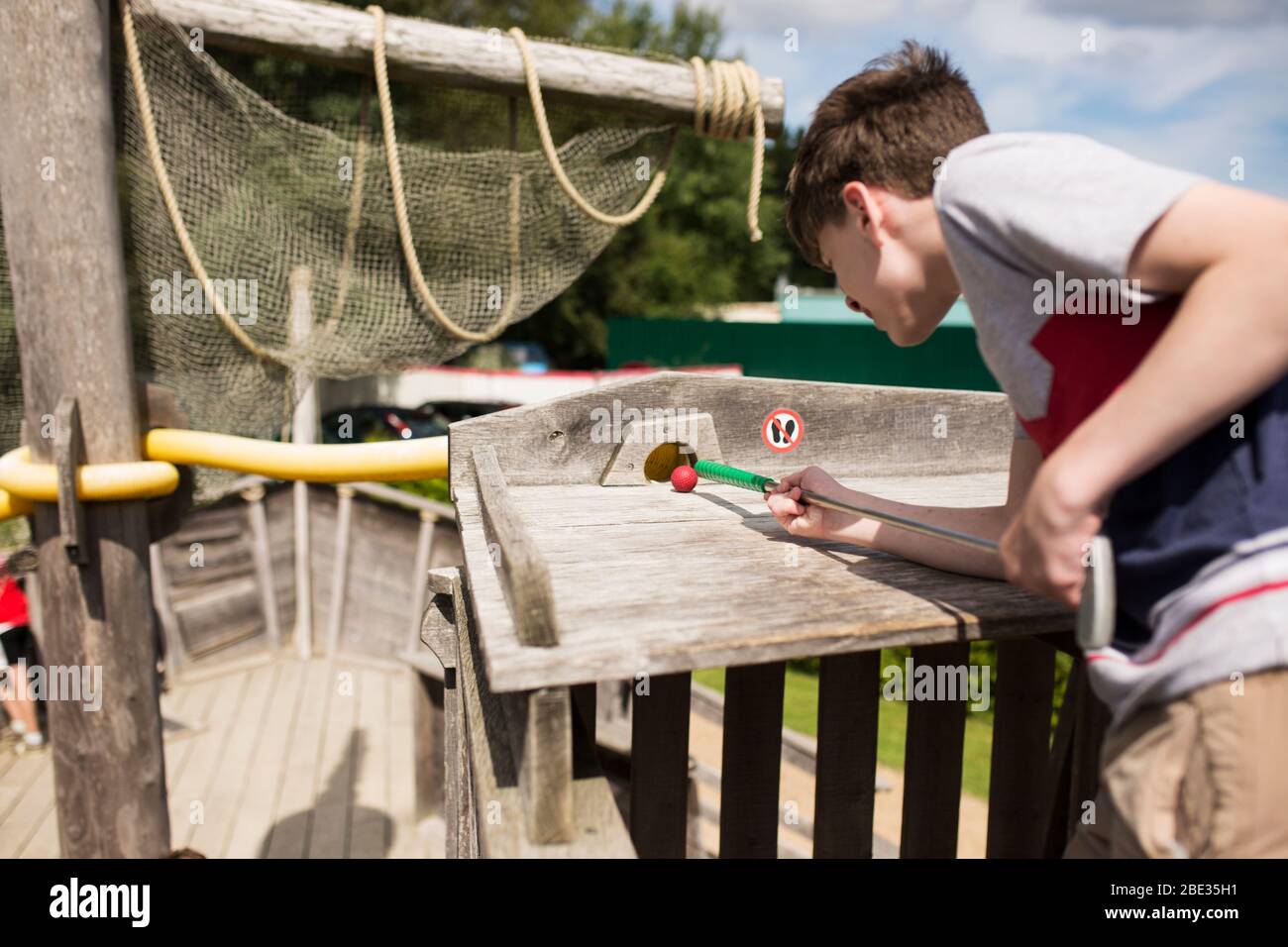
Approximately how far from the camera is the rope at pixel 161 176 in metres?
2.80

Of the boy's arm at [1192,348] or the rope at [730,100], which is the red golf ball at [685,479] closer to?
the boy's arm at [1192,348]

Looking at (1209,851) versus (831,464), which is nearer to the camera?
(1209,851)

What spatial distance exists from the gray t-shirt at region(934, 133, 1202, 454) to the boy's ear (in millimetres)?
133

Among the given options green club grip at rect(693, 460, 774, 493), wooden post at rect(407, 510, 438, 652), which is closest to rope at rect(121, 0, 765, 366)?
green club grip at rect(693, 460, 774, 493)

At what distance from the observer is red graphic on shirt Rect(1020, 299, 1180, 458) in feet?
3.87

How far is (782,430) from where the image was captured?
101 inches

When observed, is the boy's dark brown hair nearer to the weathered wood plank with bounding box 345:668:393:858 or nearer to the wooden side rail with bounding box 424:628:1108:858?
the wooden side rail with bounding box 424:628:1108:858

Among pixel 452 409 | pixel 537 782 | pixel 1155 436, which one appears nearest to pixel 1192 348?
pixel 1155 436

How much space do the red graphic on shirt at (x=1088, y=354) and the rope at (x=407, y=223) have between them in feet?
7.97
